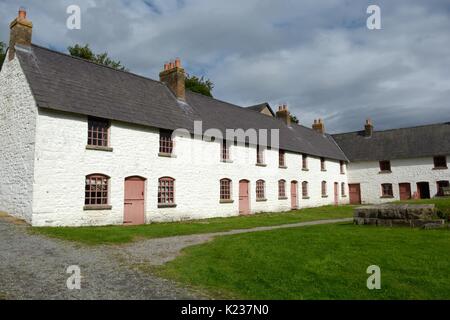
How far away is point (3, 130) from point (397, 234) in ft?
57.3

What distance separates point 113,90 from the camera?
1875 cm

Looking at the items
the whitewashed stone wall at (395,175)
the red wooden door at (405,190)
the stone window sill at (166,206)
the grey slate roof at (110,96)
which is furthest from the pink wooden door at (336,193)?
the stone window sill at (166,206)

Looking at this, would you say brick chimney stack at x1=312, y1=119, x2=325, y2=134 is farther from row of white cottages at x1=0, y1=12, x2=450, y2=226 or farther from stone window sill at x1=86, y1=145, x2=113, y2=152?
stone window sill at x1=86, y1=145, x2=113, y2=152

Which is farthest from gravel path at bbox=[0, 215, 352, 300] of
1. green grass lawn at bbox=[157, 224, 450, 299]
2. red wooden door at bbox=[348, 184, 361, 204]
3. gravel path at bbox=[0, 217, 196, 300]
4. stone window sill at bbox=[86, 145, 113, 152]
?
red wooden door at bbox=[348, 184, 361, 204]

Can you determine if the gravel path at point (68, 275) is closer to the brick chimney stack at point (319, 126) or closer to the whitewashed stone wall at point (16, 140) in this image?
the whitewashed stone wall at point (16, 140)

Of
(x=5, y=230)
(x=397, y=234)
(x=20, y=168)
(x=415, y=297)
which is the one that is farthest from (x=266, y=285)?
(x=20, y=168)

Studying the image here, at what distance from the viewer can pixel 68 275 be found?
7.46 meters

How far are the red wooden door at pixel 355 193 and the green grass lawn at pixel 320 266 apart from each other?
93.0 ft

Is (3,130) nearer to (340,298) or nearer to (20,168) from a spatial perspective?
(20,168)

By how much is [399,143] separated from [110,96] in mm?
31405

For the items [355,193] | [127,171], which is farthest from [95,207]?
[355,193]

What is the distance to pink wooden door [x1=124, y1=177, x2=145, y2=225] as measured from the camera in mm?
17125

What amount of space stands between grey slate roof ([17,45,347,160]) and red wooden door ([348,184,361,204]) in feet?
59.1

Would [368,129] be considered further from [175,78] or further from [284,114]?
[175,78]
